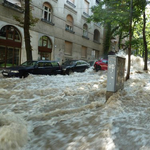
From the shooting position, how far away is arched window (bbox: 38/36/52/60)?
18109mm

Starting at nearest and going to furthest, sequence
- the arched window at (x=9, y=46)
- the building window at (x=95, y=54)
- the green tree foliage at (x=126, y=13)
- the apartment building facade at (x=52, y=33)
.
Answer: the green tree foliage at (x=126, y=13) → the arched window at (x=9, y=46) → the apartment building facade at (x=52, y=33) → the building window at (x=95, y=54)

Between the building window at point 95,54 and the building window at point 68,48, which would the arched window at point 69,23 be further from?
the building window at point 95,54

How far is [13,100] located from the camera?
5.52 m

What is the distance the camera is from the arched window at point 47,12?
1822 centimetres

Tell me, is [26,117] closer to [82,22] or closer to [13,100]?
[13,100]

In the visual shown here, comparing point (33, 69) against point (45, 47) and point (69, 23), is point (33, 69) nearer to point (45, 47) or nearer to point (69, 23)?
point (45, 47)

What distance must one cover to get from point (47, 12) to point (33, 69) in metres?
10.4

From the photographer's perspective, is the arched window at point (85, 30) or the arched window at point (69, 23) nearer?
the arched window at point (69, 23)

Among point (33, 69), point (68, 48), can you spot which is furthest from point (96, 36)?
point (33, 69)

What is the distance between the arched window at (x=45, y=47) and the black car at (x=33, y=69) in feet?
22.1

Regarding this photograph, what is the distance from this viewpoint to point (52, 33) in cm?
1911

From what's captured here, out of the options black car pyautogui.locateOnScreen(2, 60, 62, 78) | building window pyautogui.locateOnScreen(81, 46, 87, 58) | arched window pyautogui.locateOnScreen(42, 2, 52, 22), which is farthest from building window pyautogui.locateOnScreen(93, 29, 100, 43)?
black car pyautogui.locateOnScreen(2, 60, 62, 78)

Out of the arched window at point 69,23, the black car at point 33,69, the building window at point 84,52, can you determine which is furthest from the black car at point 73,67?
the building window at point 84,52

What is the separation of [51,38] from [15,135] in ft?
56.1
